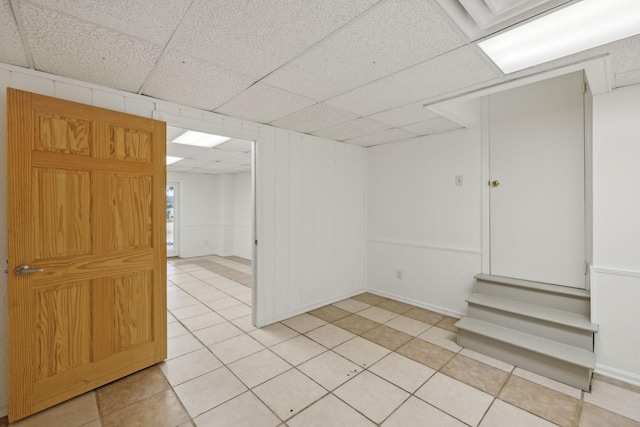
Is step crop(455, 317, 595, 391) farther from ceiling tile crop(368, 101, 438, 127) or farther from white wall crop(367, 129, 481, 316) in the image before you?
ceiling tile crop(368, 101, 438, 127)

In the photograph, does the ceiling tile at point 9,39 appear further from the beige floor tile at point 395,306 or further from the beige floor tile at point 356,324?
the beige floor tile at point 395,306

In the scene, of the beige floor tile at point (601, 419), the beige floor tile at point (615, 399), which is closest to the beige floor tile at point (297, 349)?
the beige floor tile at point (601, 419)

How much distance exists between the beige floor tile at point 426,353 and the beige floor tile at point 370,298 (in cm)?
124

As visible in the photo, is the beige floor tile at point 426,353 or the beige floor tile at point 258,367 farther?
the beige floor tile at point 426,353

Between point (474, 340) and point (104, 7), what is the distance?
3.78 m

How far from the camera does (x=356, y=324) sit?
3.46 m

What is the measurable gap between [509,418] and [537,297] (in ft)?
4.84

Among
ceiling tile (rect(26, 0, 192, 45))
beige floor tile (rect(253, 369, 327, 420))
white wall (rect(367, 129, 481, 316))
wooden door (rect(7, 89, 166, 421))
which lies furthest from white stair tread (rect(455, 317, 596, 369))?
ceiling tile (rect(26, 0, 192, 45))

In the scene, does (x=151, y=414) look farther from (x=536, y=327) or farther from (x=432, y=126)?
(x=432, y=126)

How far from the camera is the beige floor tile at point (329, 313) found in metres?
3.66

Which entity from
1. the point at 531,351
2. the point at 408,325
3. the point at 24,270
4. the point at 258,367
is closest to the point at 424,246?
the point at 408,325

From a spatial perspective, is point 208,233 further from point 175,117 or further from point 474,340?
Answer: point 474,340

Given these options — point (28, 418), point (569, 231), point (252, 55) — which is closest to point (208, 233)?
point (28, 418)

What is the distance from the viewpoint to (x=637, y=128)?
2.27 m
